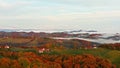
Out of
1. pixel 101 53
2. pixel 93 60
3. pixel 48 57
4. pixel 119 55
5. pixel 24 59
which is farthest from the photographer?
pixel 101 53

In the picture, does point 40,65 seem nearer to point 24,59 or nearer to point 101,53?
point 24,59

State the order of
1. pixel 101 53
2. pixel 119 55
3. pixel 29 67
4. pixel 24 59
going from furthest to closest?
pixel 101 53 → pixel 119 55 → pixel 24 59 → pixel 29 67

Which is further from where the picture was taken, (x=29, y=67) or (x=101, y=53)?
(x=101, y=53)

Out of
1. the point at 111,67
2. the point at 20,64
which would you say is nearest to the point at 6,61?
the point at 20,64

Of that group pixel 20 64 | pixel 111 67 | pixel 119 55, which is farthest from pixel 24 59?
pixel 119 55

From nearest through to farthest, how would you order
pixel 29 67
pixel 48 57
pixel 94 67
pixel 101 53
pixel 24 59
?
pixel 29 67
pixel 24 59
pixel 94 67
pixel 48 57
pixel 101 53

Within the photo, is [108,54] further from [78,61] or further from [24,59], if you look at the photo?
[24,59]

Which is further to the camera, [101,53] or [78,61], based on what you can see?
[101,53]

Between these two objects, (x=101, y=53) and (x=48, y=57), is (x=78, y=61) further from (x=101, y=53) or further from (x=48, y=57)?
(x=101, y=53)

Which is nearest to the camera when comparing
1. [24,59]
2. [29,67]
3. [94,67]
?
[29,67]
